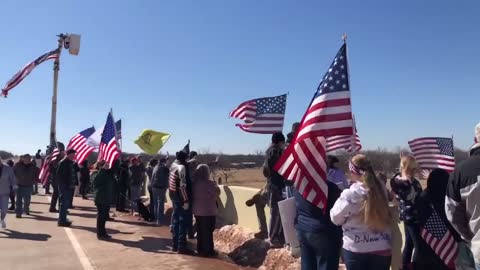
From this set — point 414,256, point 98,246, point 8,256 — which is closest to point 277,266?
point 414,256

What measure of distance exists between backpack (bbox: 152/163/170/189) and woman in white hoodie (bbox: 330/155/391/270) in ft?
30.0

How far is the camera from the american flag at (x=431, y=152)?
11.2m

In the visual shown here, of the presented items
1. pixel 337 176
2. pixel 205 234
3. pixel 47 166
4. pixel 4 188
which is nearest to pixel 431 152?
pixel 205 234

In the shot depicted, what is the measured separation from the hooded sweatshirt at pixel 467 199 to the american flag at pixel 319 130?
151cm

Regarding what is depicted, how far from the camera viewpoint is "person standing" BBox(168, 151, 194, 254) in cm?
963

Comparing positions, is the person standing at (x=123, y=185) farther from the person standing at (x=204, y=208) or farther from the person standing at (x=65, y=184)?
the person standing at (x=204, y=208)

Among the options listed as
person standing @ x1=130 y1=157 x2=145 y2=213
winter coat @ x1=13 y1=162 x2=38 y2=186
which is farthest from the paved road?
person standing @ x1=130 y1=157 x2=145 y2=213

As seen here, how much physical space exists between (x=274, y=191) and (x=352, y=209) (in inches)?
172

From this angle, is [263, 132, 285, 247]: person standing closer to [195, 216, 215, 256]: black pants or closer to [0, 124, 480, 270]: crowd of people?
[0, 124, 480, 270]: crowd of people

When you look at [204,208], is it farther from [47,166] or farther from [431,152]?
[47,166]

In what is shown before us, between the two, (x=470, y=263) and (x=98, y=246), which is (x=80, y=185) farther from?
(x=470, y=263)

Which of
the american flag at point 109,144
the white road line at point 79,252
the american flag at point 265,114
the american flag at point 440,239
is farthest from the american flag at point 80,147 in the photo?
the american flag at point 440,239

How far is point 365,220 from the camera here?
4.73 metres

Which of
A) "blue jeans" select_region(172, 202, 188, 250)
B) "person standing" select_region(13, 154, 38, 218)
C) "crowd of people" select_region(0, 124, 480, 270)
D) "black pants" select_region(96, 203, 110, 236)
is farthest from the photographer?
"person standing" select_region(13, 154, 38, 218)
